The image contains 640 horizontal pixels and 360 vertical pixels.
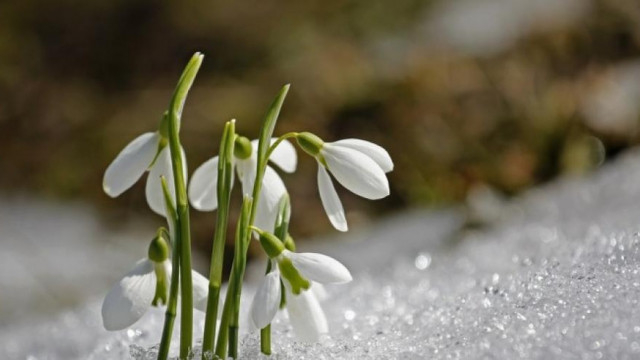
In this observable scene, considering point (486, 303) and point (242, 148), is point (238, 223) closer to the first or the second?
point (242, 148)

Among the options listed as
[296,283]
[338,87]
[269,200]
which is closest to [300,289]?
[296,283]

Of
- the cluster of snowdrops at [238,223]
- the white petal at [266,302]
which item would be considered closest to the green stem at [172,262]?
the cluster of snowdrops at [238,223]

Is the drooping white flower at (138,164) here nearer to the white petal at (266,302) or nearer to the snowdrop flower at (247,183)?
the snowdrop flower at (247,183)

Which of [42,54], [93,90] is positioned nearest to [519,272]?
[93,90]

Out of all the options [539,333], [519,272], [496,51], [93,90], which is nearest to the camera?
[539,333]

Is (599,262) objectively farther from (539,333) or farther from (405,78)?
(405,78)

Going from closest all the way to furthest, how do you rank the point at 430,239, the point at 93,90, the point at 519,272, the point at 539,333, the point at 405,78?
1. the point at 539,333
2. the point at 519,272
3. the point at 430,239
4. the point at 405,78
5. the point at 93,90
